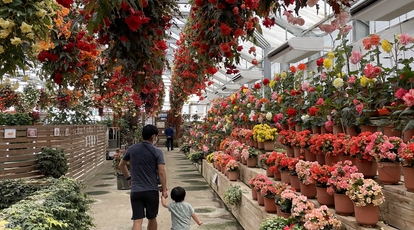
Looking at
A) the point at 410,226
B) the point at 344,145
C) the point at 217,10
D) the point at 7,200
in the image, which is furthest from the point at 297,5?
the point at 7,200

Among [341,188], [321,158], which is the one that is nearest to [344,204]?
[341,188]

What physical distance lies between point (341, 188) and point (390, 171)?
1.08 ft

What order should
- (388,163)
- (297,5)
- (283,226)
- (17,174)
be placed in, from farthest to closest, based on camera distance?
(17,174) < (283,226) < (388,163) < (297,5)

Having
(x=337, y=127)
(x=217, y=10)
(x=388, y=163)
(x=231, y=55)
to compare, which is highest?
(x=217, y=10)

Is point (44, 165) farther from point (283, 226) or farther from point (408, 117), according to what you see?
point (408, 117)

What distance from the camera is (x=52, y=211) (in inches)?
100.0

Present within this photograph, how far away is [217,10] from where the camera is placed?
7.75 ft

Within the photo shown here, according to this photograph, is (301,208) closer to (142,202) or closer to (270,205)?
(270,205)

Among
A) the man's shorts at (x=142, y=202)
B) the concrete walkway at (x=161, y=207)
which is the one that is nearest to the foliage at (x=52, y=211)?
the concrete walkway at (x=161, y=207)

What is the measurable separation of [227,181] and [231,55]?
278 centimetres

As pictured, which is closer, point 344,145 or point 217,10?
point 217,10

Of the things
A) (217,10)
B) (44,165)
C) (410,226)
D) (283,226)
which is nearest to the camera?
(410,226)

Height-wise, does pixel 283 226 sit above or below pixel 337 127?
below

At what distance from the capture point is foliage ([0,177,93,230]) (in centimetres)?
213
